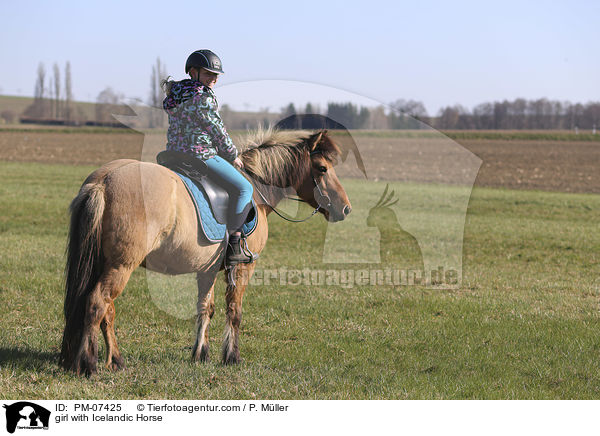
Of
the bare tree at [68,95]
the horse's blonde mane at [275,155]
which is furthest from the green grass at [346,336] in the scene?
the bare tree at [68,95]

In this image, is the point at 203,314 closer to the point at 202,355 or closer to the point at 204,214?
the point at 202,355

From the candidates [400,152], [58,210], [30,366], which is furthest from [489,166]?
[30,366]

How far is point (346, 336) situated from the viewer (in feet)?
23.4

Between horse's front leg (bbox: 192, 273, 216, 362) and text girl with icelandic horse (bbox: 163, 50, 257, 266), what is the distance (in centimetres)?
78

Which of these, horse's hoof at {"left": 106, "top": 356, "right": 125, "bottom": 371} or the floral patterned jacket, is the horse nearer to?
horse's hoof at {"left": 106, "top": 356, "right": 125, "bottom": 371}

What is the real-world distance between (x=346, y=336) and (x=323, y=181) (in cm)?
212

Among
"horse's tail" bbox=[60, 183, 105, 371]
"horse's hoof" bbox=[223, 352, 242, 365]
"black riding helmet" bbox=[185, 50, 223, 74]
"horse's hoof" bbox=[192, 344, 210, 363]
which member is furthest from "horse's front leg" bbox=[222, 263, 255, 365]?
"black riding helmet" bbox=[185, 50, 223, 74]

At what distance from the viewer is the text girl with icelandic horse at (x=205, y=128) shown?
527cm

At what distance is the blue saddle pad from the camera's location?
5.43 metres
